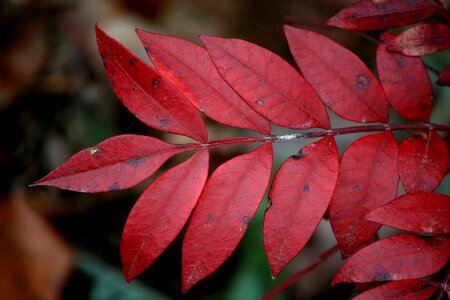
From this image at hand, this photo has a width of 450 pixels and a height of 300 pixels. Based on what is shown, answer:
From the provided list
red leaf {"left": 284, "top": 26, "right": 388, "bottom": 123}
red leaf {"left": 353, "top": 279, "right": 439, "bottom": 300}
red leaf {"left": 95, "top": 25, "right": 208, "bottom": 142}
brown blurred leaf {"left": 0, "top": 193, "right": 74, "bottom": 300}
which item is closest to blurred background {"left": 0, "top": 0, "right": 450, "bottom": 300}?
brown blurred leaf {"left": 0, "top": 193, "right": 74, "bottom": 300}

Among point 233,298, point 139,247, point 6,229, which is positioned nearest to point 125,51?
point 139,247

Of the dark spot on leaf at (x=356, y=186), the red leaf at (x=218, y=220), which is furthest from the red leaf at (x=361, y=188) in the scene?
the red leaf at (x=218, y=220)

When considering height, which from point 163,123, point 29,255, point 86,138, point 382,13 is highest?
point 382,13

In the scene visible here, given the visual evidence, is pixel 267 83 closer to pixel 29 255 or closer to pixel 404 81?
pixel 404 81

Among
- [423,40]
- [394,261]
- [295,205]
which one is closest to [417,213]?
[394,261]

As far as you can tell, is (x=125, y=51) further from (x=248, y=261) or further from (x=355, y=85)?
(x=248, y=261)

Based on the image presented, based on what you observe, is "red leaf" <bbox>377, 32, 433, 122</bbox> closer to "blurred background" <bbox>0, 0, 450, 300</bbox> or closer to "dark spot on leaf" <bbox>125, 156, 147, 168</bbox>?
"dark spot on leaf" <bbox>125, 156, 147, 168</bbox>
